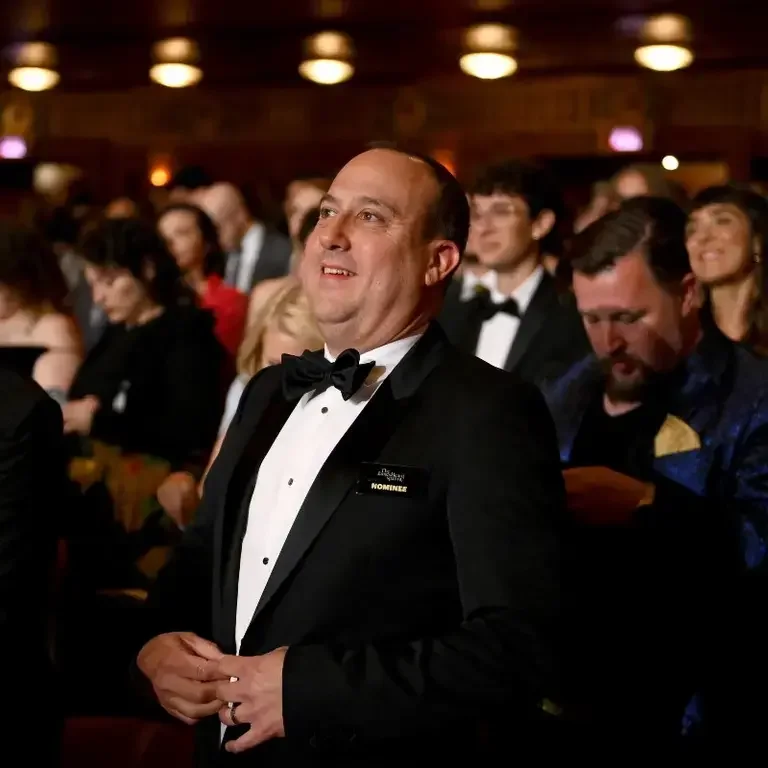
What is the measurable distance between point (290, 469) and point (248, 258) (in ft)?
17.3

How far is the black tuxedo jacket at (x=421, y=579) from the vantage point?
162cm

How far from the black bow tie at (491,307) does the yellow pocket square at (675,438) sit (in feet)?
5.49

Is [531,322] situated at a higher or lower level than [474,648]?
higher

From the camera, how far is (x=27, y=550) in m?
2.15

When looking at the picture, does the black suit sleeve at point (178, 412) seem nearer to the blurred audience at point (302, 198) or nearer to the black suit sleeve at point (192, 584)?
the blurred audience at point (302, 198)

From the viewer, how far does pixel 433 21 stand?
24.5ft

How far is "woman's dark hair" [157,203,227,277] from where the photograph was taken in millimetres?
5621

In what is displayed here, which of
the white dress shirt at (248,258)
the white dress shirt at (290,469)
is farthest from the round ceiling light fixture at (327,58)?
the white dress shirt at (290,469)

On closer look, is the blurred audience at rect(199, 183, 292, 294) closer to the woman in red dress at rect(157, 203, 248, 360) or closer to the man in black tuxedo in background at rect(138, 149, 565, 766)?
the woman in red dress at rect(157, 203, 248, 360)

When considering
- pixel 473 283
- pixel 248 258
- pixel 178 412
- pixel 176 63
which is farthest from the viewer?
pixel 176 63

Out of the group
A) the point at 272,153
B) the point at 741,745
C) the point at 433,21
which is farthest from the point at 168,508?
the point at 272,153

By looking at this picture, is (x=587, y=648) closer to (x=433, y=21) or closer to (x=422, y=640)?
(x=422, y=640)

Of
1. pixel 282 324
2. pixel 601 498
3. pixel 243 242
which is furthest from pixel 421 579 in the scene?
pixel 243 242

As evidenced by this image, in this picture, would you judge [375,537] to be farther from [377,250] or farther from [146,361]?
[146,361]
